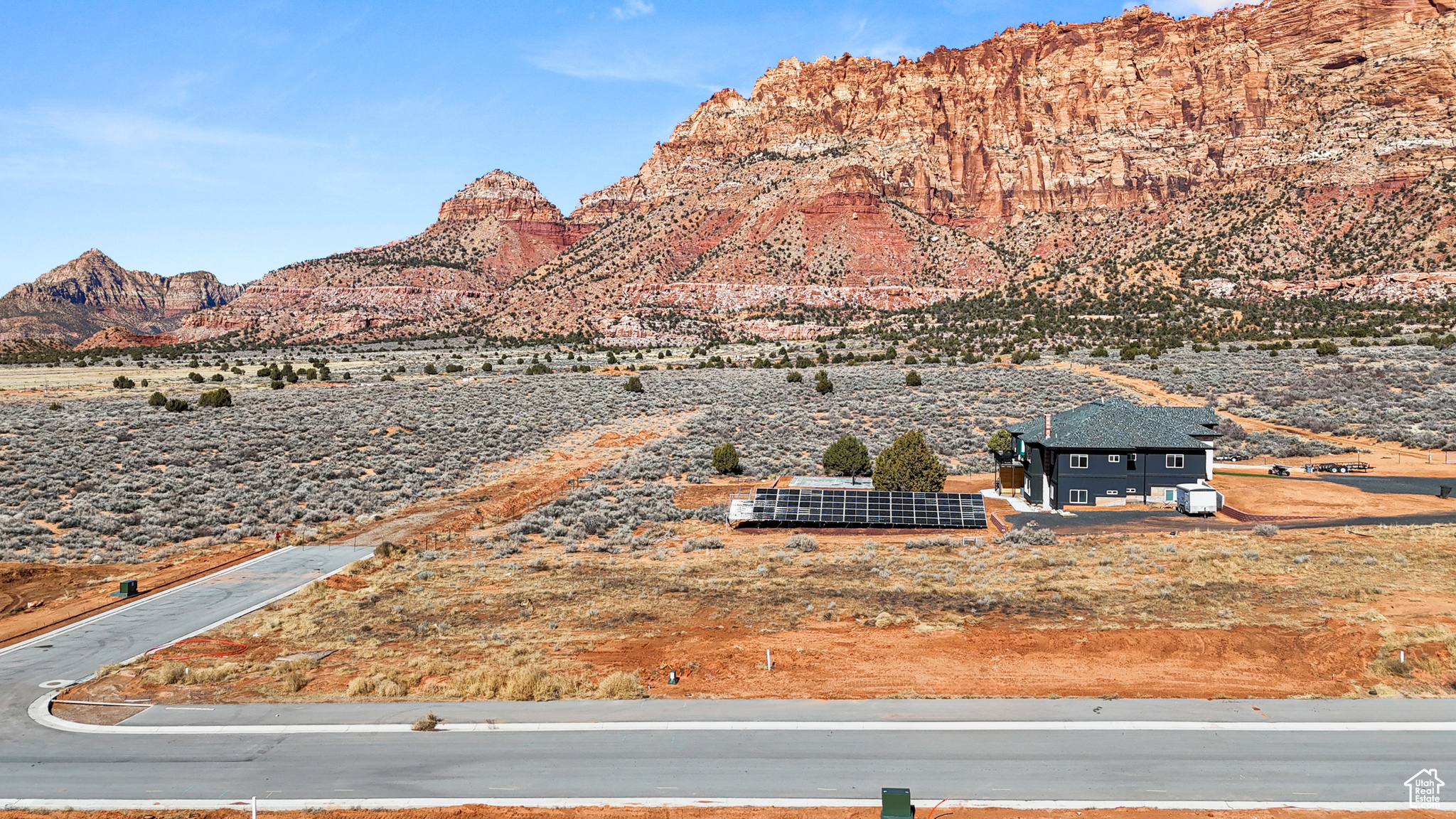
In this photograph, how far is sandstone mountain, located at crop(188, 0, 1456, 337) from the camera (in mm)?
116188

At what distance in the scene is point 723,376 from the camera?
7344cm

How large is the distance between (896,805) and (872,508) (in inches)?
778

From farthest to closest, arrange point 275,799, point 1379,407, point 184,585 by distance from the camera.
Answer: point 1379,407, point 184,585, point 275,799

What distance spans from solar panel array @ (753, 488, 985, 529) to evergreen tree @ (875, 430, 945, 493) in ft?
5.03

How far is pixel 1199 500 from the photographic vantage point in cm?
2948

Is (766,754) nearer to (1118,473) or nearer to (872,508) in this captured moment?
(872,508)

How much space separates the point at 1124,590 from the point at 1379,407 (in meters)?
42.4

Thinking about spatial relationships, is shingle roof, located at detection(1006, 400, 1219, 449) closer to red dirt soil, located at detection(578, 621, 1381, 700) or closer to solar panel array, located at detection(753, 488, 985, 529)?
solar panel array, located at detection(753, 488, 985, 529)

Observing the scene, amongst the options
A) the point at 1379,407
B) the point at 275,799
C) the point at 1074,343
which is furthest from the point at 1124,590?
the point at 1074,343

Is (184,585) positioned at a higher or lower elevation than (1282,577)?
higher

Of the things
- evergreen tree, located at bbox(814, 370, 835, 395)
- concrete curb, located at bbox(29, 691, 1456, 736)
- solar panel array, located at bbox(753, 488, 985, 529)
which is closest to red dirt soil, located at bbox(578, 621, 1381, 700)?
concrete curb, located at bbox(29, 691, 1456, 736)

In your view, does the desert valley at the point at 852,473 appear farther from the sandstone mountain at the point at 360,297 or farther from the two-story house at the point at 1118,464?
the sandstone mountain at the point at 360,297

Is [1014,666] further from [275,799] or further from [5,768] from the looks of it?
[5,768]

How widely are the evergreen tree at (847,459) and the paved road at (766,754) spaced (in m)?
22.5
